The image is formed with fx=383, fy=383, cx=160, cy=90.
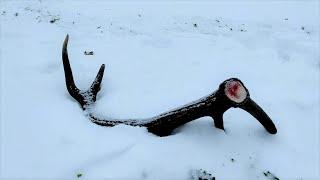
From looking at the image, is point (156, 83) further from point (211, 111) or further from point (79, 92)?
point (211, 111)

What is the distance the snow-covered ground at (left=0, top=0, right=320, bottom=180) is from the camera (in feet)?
15.7

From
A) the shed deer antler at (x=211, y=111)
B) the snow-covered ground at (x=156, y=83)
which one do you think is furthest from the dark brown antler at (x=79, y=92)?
the shed deer antler at (x=211, y=111)

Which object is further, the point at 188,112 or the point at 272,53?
the point at 272,53

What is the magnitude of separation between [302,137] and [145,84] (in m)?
2.62

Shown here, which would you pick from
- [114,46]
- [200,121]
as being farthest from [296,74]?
[114,46]

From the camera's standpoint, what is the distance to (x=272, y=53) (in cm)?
768

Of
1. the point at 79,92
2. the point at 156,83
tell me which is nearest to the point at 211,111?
the point at 156,83

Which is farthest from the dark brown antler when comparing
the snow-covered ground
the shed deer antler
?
the shed deer antler

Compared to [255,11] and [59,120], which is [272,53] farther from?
[59,120]

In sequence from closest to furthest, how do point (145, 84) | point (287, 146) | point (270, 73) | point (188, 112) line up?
point (188, 112) < point (287, 146) < point (145, 84) < point (270, 73)

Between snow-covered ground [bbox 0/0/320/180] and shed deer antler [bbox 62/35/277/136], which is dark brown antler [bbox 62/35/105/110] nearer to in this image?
snow-covered ground [bbox 0/0/320/180]

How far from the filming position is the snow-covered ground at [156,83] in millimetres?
4793

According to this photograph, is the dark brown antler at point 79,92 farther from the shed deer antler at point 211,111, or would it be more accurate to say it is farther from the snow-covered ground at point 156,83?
the shed deer antler at point 211,111

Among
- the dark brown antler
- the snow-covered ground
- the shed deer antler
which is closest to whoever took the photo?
the shed deer antler
